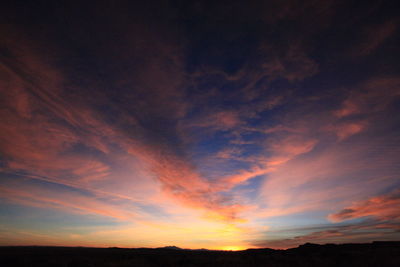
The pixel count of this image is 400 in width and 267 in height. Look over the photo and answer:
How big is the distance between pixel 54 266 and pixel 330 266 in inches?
1255

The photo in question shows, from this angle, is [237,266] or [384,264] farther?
[237,266]

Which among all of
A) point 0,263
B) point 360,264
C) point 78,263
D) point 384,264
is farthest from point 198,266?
point 0,263

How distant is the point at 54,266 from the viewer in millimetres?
25062

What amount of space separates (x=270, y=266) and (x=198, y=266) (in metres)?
8.58

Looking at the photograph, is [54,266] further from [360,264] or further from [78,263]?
[360,264]

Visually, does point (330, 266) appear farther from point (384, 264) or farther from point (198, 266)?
point (198, 266)

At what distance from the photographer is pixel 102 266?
24969 millimetres

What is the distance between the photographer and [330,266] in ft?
82.4

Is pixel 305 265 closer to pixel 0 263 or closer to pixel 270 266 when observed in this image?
pixel 270 266

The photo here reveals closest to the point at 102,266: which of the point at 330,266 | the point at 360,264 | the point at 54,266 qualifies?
the point at 54,266

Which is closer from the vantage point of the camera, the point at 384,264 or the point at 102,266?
the point at 384,264

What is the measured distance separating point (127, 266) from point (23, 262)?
14032 mm

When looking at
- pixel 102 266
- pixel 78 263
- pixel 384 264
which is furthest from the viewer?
pixel 78 263

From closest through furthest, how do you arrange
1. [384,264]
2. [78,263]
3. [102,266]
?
[384,264] → [102,266] → [78,263]
